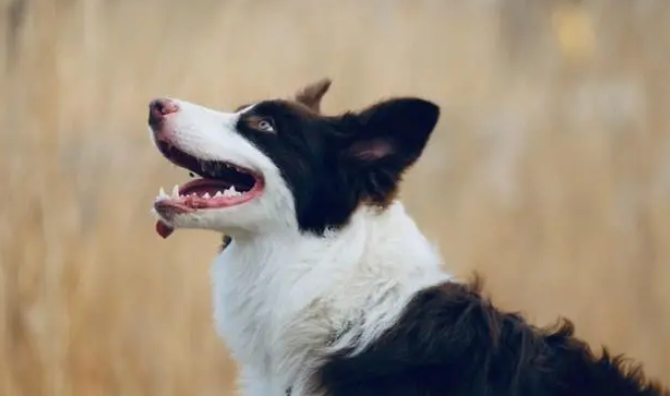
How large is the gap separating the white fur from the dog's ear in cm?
5

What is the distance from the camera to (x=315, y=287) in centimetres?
178

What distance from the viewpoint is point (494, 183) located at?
2568 mm

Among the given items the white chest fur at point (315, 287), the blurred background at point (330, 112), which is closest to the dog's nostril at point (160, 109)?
the white chest fur at point (315, 287)

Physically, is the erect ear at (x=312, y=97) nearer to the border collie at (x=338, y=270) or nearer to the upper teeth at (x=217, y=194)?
the border collie at (x=338, y=270)

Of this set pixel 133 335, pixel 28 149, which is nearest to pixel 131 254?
pixel 133 335

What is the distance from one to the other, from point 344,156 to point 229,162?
206mm

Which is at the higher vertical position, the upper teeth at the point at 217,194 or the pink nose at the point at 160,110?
the pink nose at the point at 160,110

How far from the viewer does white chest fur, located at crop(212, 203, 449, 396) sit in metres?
1.75

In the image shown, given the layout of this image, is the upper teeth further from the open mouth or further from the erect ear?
the erect ear

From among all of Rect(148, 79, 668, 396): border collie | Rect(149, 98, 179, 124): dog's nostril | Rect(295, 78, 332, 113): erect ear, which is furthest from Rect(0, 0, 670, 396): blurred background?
Rect(149, 98, 179, 124): dog's nostril

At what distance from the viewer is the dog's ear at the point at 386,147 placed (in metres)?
1.78

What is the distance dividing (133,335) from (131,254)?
0.67ft

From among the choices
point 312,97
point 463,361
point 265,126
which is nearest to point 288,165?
point 265,126

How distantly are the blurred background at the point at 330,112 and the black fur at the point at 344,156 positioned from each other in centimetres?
76
